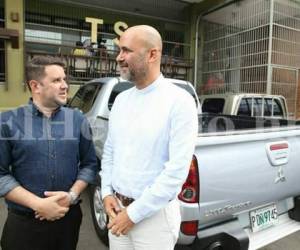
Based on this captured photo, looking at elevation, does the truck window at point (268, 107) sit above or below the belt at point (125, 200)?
above

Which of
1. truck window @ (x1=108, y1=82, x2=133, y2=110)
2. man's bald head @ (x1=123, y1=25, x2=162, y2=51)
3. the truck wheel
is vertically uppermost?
man's bald head @ (x1=123, y1=25, x2=162, y2=51)

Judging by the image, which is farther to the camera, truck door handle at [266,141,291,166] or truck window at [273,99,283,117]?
truck window at [273,99,283,117]

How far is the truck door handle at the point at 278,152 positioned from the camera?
2.40 metres

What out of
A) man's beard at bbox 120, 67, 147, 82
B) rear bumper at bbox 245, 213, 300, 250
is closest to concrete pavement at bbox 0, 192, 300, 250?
rear bumper at bbox 245, 213, 300, 250

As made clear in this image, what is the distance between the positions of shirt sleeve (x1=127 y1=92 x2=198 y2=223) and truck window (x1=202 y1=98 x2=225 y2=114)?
5.57 meters

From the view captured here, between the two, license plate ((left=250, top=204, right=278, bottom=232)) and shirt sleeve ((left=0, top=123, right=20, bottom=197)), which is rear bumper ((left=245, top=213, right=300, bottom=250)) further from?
shirt sleeve ((left=0, top=123, right=20, bottom=197))

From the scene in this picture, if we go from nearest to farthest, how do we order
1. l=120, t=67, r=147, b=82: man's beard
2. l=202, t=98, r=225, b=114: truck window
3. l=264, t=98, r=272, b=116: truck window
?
l=120, t=67, r=147, b=82: man's beard → l=202, t=98, r=225, b=114: truck window → l=264, t=98, r=272, b=116: truck window

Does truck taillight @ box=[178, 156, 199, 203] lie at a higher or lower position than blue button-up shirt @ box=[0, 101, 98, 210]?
lower

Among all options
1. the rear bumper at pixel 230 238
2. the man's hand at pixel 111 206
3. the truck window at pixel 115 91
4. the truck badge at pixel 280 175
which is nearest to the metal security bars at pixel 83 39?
the truck window at pixel 115 91

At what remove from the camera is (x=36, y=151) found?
67.3 inches

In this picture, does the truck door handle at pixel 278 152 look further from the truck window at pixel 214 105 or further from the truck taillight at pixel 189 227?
the truck window at pixel 214 105

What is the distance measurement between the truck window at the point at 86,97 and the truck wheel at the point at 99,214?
4.84ft

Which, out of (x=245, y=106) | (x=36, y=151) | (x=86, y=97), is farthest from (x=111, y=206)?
(x=245, y=106)

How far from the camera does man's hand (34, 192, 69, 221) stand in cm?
165
